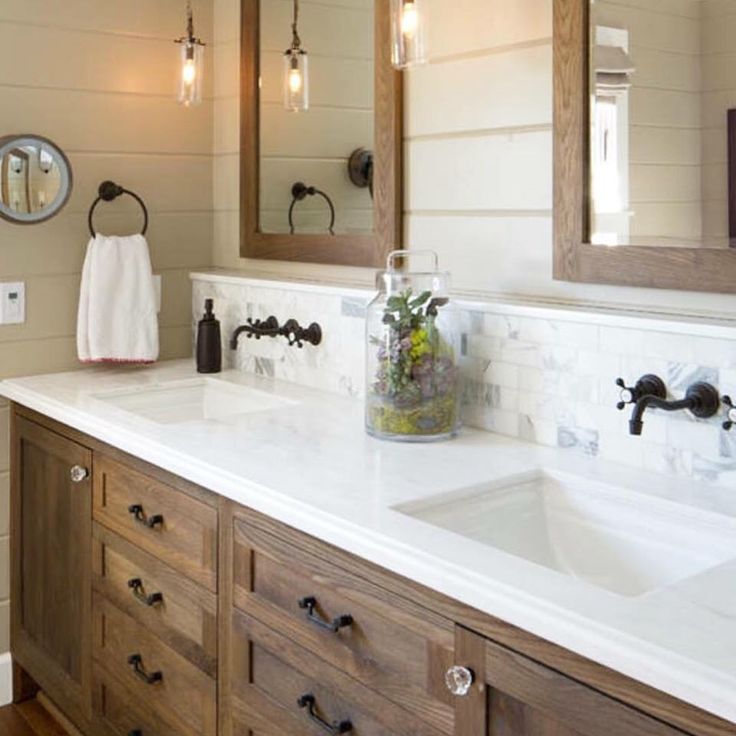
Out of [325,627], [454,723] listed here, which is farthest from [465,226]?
[454,723]

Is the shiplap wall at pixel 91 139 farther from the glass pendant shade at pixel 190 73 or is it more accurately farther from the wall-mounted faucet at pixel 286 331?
the wall-mounted faucet at pixel 286 331

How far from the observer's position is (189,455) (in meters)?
1.87

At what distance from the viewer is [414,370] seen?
6.41 feet

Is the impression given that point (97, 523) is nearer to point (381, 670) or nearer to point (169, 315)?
point (169, 315)

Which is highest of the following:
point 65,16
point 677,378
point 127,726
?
point 65,16

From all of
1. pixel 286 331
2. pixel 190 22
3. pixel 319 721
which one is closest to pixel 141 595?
pixel 319 721

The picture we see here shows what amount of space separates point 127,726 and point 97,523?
1.48ft

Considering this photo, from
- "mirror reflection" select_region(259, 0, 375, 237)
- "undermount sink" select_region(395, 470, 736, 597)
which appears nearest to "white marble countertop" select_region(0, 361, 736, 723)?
"undermount sink" select_region(395, 470, 736, 597)

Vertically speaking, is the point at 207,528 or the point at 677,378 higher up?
the point at 677,378

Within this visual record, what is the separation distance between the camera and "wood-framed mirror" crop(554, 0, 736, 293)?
167cm

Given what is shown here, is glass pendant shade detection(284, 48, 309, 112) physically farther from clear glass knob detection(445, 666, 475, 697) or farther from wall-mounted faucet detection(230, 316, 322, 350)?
clear glass knob detection(445, 666, 475, 697)

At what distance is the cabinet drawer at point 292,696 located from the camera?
1452mm

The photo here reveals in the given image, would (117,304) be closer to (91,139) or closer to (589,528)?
(91,139)

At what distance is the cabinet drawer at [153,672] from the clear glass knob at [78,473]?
0.27 meters
